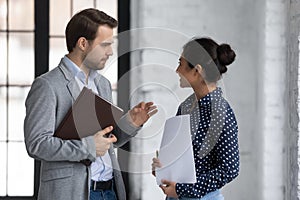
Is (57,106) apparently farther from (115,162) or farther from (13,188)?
(13,188)

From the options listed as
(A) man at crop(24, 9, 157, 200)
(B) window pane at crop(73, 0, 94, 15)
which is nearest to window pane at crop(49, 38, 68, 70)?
(B) window pane at crop(73, 0, 94, 15)

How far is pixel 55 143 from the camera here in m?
2.54

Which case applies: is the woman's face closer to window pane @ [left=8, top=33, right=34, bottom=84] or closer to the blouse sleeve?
the blouse sleeve

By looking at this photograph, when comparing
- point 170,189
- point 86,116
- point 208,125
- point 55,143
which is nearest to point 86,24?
point 86,116

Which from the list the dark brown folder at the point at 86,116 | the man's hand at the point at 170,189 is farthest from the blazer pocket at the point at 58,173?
the man's hand at the point at 170,189

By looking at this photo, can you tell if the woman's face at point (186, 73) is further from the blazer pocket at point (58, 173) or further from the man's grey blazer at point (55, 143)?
the blazer pocket at point (58, 173)

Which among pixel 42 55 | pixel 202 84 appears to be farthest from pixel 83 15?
pixel 42 55

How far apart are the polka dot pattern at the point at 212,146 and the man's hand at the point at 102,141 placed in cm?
31

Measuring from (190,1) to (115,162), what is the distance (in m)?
2.48

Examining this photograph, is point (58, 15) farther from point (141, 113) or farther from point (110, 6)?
point (141, 113)

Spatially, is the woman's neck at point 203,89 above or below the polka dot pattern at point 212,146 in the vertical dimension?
above

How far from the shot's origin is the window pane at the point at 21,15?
17.4 feet

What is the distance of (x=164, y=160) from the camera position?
9.02ft

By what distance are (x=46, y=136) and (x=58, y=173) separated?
0.16 meters
